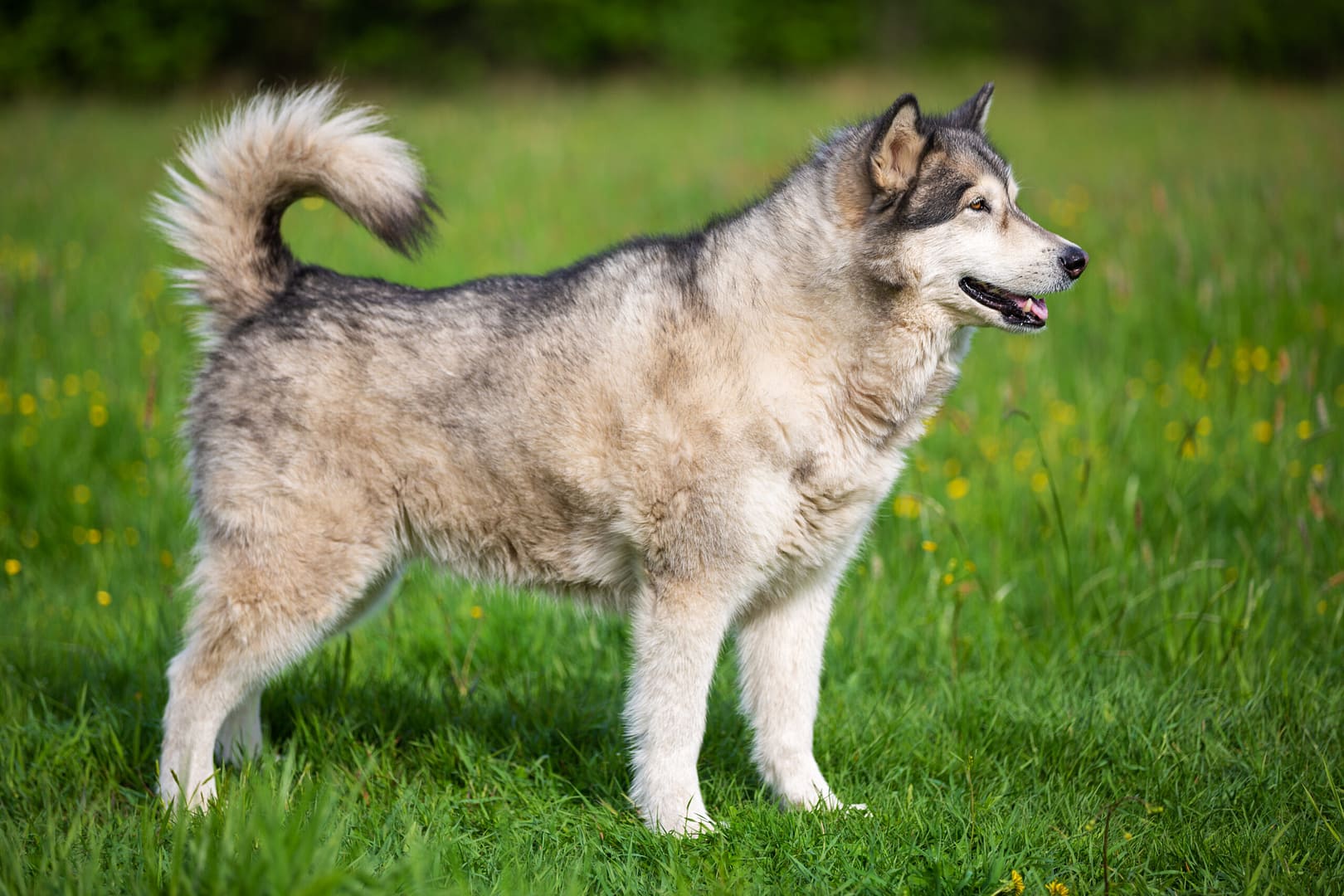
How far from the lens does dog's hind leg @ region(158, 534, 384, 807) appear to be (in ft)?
10.6

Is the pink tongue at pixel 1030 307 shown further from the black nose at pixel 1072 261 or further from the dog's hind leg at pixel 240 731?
the dog's hind leg at pixel 240 731

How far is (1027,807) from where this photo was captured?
A: 10.2ft

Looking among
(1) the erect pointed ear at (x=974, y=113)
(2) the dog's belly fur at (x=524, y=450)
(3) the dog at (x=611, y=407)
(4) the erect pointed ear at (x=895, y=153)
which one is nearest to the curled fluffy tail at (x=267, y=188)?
(3) the dog at (x=611, y=407)

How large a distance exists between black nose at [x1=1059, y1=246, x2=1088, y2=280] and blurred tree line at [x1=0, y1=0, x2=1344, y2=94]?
21715 mm

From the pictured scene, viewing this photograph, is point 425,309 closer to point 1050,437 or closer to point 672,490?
point 672,490

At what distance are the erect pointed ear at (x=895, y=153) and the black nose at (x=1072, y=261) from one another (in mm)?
481

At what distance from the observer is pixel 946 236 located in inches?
119

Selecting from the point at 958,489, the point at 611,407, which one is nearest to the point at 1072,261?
the point at 611,407

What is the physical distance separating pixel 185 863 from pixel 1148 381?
17.5 feet

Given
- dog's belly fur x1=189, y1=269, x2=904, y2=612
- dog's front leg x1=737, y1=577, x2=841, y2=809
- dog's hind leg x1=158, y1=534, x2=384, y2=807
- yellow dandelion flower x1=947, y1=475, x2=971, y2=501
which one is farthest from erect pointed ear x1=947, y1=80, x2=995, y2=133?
dog's hind leg x1=158, y1=534, x2=384, y2=807

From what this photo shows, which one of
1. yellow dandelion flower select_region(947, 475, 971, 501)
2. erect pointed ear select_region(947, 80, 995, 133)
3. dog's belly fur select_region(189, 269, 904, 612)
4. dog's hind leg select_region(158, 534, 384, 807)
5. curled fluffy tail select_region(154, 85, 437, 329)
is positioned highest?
erect pointed ear select_region(947, 80, 995, 133)

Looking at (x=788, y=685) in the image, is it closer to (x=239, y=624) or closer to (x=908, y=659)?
(x=908, y=659)

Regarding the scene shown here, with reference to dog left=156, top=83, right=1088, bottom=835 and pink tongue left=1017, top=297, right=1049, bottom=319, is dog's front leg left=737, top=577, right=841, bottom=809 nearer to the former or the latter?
dog left=156, top=83, right=1088, bottom=835

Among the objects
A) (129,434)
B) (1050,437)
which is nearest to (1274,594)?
(1050,437)
